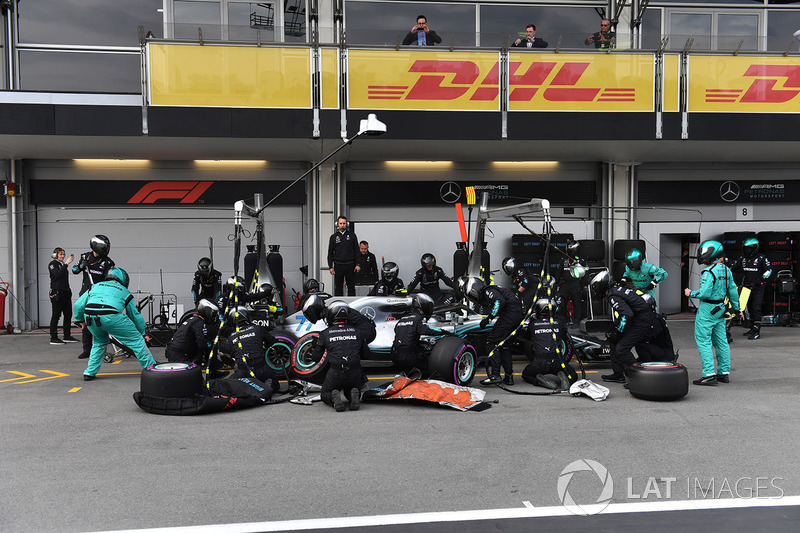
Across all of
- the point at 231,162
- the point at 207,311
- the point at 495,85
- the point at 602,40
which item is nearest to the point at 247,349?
the point at 207,311

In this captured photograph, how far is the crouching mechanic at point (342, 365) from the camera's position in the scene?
7793mm

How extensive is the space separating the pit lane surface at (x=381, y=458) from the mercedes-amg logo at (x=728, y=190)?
9.71m

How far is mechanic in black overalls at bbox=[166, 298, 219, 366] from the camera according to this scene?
28.6 feet

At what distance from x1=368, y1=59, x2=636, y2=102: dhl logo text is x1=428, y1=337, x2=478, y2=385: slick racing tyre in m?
6.59

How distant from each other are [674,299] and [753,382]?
889 centimetres

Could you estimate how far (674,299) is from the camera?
17562mm

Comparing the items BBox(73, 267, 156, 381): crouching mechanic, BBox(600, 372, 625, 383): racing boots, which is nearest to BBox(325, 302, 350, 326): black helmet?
BBox(73, 267, 156, 381): crouching mechanic

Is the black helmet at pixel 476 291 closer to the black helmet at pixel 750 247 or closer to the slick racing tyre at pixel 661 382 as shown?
the slick racing tyre at pixel 661 382

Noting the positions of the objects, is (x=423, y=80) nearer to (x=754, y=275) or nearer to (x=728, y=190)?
(x=754, y=275)

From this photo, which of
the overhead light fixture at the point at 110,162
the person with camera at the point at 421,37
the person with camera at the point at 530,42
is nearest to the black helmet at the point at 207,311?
the person with camera at the point at 421,37

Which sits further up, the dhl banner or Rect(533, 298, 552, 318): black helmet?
the dhl banner

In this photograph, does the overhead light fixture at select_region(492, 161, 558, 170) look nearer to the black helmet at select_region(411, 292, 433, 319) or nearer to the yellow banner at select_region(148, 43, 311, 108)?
the yellow banner at select_region(148, 43, 311, 108)

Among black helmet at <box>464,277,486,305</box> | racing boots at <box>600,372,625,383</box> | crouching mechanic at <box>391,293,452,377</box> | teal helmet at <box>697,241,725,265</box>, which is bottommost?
racing boots at <box>600,372,625,383</box>

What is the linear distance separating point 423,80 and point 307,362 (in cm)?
704
